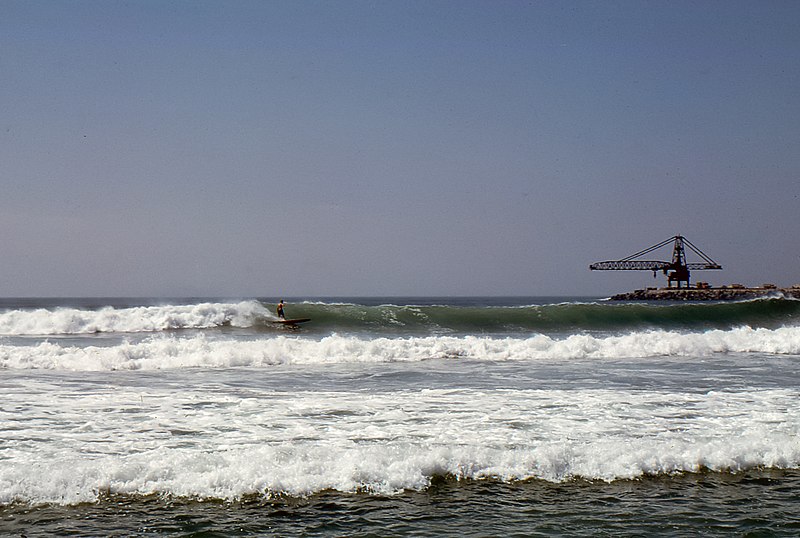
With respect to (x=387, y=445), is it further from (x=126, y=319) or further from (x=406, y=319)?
(x=126, y=319)

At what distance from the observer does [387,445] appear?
7.48 metres

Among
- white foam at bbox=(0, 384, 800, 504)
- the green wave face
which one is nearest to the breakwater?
the green wave face

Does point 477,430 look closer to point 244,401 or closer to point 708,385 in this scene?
point 244,401

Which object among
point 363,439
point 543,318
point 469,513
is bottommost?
point 469,513

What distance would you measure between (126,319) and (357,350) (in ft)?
65.7

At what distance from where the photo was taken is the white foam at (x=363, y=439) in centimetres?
636

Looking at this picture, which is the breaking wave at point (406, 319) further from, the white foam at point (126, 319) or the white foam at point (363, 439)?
the white foam at point (363, 439)

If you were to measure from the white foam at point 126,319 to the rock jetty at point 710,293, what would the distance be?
7838 centimetres

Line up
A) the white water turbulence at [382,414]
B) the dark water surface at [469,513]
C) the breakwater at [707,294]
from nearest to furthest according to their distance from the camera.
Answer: the dark water surface at [469,513] < the white water turbulence at [382,414] < the breakwater at [707,294]

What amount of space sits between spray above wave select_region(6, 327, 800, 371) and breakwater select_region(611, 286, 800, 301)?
77417 mm

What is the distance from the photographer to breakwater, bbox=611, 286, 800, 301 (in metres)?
93.2

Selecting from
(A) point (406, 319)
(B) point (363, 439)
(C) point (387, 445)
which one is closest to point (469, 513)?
(C) point (387, 445)

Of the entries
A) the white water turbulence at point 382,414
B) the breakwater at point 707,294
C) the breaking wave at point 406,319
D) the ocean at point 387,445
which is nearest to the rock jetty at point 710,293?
the breakwater at point 707,294

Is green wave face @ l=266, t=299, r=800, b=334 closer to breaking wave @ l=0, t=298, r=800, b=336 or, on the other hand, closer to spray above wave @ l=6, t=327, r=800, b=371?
breaking wave @ l=0, t=298, r=800, b=336
